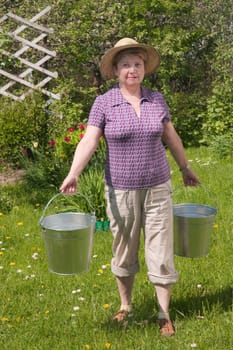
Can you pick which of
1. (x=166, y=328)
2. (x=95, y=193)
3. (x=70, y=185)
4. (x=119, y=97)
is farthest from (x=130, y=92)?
(x=95, y=193)

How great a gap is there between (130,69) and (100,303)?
1447 millimetres

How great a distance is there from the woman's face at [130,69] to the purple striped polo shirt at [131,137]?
3.2 inches

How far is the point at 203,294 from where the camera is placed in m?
3.43

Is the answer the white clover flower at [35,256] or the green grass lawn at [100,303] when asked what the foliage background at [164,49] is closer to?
the white clover flower at [35,256]

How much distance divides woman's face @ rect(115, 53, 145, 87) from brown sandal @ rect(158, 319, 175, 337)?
1.27 meters

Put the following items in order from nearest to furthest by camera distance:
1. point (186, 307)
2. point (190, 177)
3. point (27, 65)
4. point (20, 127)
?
point (190, 177), point (186, 307), point (20, 127), point (27, 65)

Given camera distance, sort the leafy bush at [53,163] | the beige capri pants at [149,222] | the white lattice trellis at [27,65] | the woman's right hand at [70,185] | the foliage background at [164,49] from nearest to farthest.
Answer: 1. the woman's right hand at [70,185]
2. the beige capri pants at [149,222]
3. the leafy bush at [53,163]
4. the white lattice trellis at [27,65]
5. the foliage background at [164,49]

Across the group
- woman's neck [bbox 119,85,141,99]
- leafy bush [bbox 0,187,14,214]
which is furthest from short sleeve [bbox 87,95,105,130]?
leafy bush [bbox 0,187,14,214]

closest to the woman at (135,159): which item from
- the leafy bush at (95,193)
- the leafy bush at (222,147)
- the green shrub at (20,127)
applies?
the leafy bush at (95,193)

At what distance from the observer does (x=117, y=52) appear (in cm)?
283

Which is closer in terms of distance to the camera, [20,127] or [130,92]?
[130,92]

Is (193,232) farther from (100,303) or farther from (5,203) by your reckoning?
(5,203)

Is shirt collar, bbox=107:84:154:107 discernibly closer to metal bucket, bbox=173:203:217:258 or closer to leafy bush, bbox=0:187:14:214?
metal bucket, bbox=173:203:217:258

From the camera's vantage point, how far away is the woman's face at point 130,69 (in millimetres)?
2801
